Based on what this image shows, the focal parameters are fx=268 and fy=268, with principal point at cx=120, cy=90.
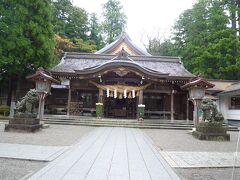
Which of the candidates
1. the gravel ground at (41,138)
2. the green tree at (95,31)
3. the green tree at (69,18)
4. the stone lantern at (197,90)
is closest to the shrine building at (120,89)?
the stone lantern at (197,90)

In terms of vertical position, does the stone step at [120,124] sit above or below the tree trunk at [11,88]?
below

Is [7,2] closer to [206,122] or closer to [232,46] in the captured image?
[206,122]

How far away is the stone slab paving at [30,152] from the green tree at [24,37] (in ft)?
44.1

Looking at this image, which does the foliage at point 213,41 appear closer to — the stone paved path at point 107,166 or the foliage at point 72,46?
the foliage at point 72,46

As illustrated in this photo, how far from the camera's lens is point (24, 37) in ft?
70.6

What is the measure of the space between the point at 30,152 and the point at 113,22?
4461 cm

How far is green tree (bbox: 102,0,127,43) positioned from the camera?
1896 inches

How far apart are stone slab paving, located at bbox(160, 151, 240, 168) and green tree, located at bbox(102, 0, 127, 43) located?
40.8 metres

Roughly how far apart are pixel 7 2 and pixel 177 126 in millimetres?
15860

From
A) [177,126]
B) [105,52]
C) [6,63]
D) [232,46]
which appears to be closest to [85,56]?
[105,52]

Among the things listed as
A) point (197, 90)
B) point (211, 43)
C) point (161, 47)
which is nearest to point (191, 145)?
point (197, 90)

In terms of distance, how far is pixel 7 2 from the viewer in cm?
2080

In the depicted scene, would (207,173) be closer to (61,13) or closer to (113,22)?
(61,13)

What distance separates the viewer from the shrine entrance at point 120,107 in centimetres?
2211
